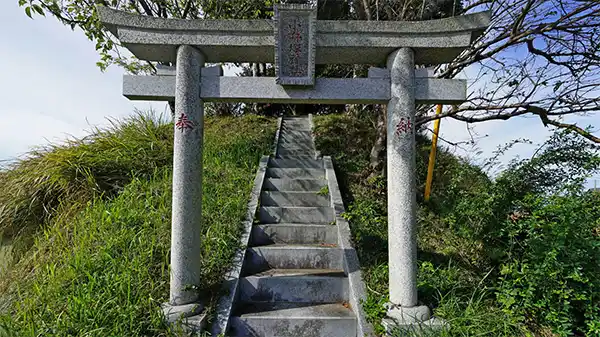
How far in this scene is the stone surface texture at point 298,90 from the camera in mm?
2951

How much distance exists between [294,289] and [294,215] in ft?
4.21

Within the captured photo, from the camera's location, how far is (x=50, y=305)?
2801mm

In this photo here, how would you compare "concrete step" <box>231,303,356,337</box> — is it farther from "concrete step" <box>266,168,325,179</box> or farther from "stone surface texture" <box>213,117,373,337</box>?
"concrete step" <box>266,168,325,179</box>

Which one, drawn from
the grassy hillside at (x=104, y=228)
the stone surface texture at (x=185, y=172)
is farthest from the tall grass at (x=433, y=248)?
the stone surface texture at (x=185, y=172)

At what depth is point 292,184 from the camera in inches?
213

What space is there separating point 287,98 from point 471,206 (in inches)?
98.2

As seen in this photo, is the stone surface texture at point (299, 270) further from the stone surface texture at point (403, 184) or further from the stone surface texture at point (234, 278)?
the stone surface texture at point (403, 184)

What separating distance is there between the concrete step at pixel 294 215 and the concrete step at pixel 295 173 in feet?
3.89

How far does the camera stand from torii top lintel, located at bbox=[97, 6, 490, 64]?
9.34ft

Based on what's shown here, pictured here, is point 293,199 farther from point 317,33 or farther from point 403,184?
point 317,33

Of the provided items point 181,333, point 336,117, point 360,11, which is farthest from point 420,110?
point 181,333

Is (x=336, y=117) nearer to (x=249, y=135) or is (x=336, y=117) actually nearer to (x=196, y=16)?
(x=249, y=135)

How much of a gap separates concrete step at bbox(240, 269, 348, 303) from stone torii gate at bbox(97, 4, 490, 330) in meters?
0.61

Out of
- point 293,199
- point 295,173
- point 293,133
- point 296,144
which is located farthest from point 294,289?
point 293,133
